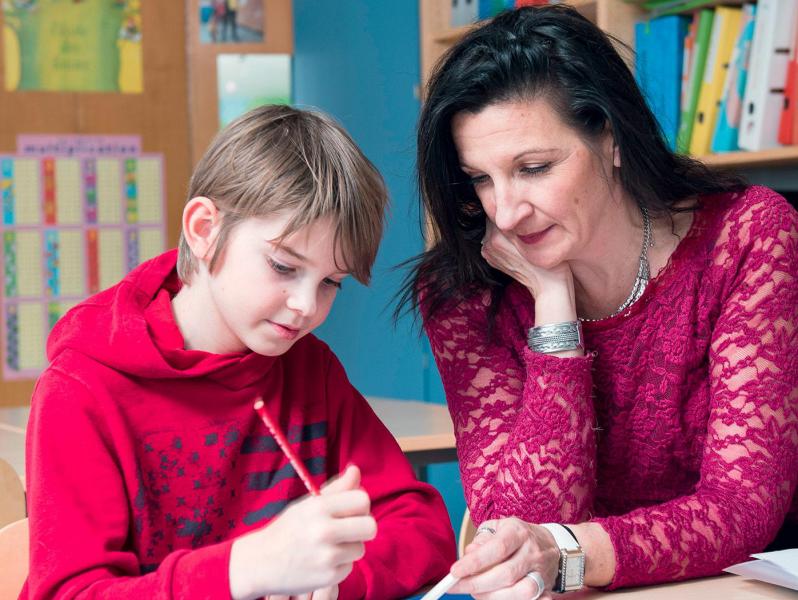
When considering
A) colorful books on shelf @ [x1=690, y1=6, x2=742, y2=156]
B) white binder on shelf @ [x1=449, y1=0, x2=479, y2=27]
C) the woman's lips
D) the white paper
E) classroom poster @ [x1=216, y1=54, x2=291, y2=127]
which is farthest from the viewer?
classroom poster @ [x1=216, y1=54, x2=291, y2=127]

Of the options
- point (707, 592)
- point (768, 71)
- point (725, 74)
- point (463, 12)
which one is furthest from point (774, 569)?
point (463, 12)

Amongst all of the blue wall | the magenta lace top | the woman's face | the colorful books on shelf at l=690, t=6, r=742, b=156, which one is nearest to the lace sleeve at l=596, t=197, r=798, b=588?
the magenta lace top

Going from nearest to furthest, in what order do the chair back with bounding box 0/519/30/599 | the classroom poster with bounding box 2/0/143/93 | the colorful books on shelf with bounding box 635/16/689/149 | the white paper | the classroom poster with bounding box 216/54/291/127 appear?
the white paper < the chair back with bounding box 0/519/30/599 < the colorful books on shelf with bounding box 635/16/689/149 < the classroom poster with bounding box 2/0/143/93 < the classroom poster with bounding box 216/54/291/127

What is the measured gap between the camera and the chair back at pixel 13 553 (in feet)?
4.10

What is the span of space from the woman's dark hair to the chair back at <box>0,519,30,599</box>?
0.61 meters

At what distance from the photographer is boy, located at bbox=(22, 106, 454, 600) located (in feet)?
3.47

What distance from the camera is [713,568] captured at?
1.20 m

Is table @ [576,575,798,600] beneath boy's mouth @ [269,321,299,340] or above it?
beneath

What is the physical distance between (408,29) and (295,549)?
284cm

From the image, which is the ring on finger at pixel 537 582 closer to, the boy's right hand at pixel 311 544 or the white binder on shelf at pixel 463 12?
the boy's right hand at pixel 311 544

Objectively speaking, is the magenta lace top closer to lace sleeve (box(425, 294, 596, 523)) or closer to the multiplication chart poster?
lace sleeve (box(425, 294, 596, 523))

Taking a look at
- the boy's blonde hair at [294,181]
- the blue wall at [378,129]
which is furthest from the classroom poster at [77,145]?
the boy's blonde hair at [294,181]

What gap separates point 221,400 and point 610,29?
1.77m

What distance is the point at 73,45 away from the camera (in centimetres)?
375
